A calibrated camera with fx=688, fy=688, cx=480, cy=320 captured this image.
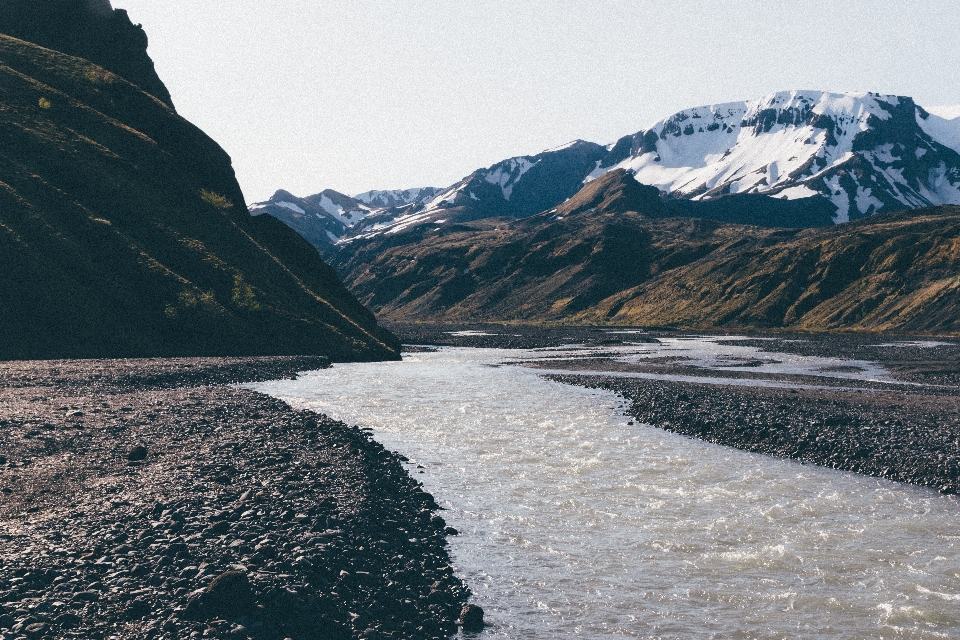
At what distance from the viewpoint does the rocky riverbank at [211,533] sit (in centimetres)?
1541

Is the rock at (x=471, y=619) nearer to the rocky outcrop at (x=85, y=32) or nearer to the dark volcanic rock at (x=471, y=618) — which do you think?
the dark volcanic rock at (x=471, y=618)

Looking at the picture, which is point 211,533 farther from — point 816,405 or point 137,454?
point 816,405

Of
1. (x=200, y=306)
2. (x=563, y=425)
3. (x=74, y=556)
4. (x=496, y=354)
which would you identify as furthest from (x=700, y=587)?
(x=496, y=354)

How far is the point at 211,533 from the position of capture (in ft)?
66.2

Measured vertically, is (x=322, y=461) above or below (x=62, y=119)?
below

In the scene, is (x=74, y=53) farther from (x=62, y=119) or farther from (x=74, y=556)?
(x=74, y=556)

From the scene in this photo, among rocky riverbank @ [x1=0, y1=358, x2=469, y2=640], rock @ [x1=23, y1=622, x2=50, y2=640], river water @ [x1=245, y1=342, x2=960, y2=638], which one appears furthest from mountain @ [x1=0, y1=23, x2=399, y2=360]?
rock @ [x1=23, y1=622, x2=50, y2=640]

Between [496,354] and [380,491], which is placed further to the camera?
[496,354]

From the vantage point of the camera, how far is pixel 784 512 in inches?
1027

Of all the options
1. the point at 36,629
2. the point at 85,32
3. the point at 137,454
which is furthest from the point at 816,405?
the point at 85,32

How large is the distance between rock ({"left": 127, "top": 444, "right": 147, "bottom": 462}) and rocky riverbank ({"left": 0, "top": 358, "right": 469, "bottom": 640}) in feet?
0.17

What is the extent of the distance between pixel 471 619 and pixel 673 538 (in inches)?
371

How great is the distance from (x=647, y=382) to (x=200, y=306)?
169 ft

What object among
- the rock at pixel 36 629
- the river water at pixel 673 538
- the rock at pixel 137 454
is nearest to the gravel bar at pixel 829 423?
the river water at pixel 673 538
